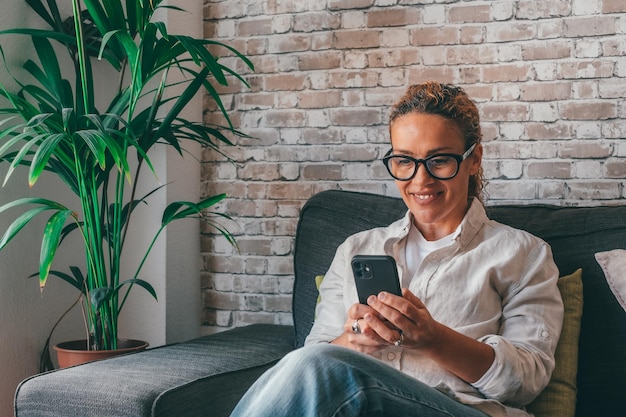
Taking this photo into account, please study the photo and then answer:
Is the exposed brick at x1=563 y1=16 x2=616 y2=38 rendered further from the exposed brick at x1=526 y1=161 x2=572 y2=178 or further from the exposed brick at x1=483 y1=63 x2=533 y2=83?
the exposed brick at x1=526 y1=161 x2=572 y2=178

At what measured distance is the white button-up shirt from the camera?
151 cm

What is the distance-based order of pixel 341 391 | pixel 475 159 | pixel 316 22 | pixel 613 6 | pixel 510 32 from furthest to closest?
pixel 316 22
pixel 510 32
pixel 613 6
pixel 475 159
pixel 341 391

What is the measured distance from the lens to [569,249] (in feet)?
6.19

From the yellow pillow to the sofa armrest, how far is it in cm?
68

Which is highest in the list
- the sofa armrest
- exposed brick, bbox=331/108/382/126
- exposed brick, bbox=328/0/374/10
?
exposed brick, bbox=328/0/374/10

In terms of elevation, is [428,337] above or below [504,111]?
below

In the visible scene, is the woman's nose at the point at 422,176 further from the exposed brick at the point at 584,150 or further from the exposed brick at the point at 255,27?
the exposed brick at the point at 255,27

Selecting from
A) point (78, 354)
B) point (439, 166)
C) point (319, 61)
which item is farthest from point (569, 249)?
point (78, 354)

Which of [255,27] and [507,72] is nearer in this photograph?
[507,72]

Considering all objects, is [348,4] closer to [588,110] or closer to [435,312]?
[588,110]

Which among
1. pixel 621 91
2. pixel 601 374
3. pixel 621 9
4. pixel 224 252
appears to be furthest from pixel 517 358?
pixel 224 252

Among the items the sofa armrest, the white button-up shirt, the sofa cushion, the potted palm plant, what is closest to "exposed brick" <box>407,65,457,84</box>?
the potted palm plant

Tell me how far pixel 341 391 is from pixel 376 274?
32 centimetres

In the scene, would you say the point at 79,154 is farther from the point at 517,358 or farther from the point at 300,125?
the point at 517,358
